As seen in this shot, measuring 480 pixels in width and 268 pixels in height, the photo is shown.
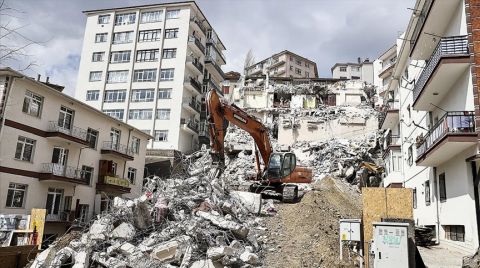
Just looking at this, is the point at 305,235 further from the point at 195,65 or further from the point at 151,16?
the point at 151,16

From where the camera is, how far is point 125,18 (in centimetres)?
5503

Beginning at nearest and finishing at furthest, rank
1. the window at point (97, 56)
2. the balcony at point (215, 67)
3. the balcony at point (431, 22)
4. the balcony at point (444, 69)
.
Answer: the balcony at point (444, 69), the balcony at point (431, 22), the window at point (97, 56), the balcony at point (215, 67)

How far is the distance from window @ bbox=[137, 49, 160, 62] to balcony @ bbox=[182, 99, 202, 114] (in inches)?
286

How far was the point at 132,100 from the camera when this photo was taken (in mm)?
51781

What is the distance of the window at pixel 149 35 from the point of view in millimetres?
53156

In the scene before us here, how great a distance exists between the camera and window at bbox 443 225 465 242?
1670 centimetres

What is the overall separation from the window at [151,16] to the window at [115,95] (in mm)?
10343

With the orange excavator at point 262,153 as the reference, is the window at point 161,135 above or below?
above

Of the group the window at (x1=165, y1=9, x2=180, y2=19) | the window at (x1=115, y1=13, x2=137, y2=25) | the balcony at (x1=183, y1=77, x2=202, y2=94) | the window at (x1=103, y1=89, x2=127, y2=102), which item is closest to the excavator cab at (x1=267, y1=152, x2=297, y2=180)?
the balcony at (x1=183, y1=77, x2=202, y2=94)

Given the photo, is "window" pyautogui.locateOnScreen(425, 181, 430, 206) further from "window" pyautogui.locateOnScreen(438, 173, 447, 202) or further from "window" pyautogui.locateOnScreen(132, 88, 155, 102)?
"window" pyautogui.locateOnScreen(132, 88, 155, 102)

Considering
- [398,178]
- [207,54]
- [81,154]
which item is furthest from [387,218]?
[207,54]

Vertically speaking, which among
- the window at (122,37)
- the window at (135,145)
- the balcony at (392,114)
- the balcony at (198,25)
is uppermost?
the balcony at (198,25)

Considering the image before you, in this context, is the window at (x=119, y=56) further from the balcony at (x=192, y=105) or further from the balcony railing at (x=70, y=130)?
the balcony railing at (x=70, y=130)

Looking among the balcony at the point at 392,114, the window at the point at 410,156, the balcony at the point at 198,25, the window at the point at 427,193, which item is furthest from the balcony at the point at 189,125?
the window at the point at 427,193
